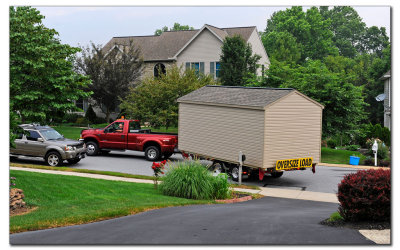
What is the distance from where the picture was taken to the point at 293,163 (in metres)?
18.0

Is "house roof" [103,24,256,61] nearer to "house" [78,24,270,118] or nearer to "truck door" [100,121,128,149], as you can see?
"house" [78,24,270,118]

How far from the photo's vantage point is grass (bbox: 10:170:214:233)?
1012cm

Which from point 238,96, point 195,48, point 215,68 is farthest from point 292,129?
point 195,48

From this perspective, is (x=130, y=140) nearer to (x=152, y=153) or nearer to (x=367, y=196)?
(x=152, y=153)

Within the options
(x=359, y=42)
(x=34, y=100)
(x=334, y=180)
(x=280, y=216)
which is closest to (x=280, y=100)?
(x=334, y=180)

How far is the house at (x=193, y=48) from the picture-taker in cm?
4128

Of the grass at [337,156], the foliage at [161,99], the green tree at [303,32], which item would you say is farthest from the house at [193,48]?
the grass at [337,156]

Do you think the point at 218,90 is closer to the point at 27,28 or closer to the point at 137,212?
the point at 27,28

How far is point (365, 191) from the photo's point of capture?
31.7 feet

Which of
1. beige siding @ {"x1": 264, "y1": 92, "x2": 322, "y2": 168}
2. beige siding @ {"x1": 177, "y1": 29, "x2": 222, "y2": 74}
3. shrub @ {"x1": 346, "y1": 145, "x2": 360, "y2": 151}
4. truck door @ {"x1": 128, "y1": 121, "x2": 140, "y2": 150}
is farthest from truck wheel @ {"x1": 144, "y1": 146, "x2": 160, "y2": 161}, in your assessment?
beige siding @ {"x1": 177, "y1": 29, "x2": 222, "y2": 74}

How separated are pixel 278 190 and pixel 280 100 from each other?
11.0 ft

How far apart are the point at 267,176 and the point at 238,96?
13.4ft

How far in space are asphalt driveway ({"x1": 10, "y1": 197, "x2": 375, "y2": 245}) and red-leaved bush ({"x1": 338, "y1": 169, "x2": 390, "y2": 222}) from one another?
738 millimetres

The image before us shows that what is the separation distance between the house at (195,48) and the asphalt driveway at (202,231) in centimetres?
2927
